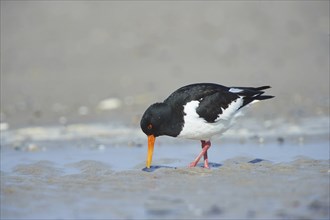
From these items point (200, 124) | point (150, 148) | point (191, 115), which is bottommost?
point (150, 148)

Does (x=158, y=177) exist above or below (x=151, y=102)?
below

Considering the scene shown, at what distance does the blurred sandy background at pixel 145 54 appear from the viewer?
1273cm

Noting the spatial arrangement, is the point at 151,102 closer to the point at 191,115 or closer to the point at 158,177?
the point at 191,115

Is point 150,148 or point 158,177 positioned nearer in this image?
point 158,177

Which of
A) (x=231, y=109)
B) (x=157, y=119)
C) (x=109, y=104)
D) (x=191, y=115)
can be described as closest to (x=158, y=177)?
(x=157, y=119)

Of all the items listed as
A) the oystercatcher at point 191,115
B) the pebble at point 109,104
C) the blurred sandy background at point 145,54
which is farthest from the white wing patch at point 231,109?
the pebble at point 109,104

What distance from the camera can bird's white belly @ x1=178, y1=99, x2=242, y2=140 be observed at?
8281 mm

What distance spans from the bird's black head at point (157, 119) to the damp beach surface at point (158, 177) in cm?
45

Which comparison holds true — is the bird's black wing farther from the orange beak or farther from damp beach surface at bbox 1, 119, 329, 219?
damp beach surface at bbox 1, 119, 329, 219

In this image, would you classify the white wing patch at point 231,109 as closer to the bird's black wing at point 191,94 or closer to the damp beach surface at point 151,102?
the bird's black wing at point 191,94

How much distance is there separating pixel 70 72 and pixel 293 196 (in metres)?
8.83

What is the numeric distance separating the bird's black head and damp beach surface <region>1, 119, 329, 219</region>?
45 centimetres

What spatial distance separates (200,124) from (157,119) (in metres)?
0.51

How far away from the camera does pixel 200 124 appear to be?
8312mm
